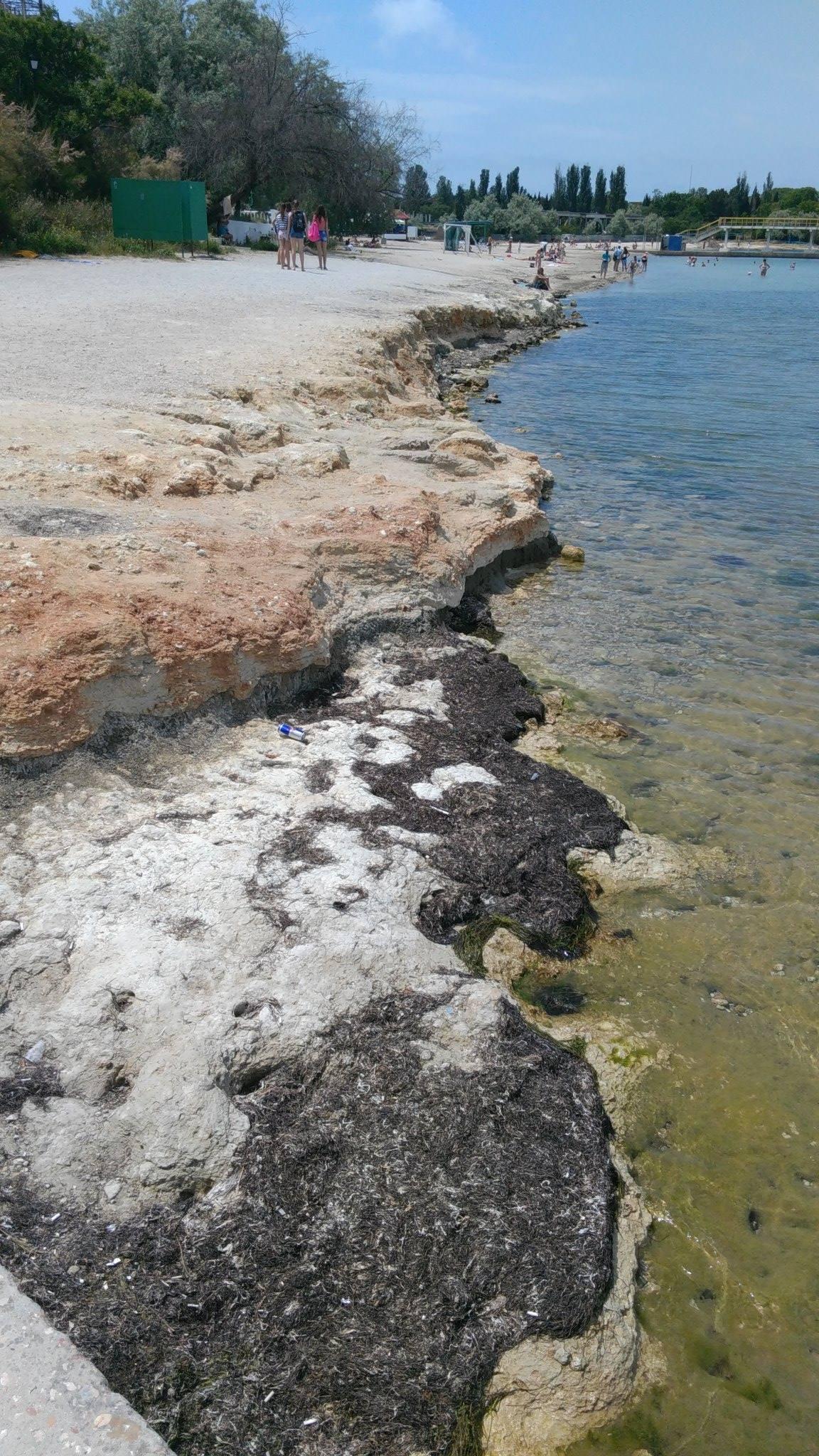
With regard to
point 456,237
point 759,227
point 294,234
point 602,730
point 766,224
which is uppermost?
point 766,224

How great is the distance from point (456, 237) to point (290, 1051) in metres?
59.3

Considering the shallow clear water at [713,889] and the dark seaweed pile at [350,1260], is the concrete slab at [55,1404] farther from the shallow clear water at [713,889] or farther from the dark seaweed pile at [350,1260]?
the shallow clear water at [713,889]

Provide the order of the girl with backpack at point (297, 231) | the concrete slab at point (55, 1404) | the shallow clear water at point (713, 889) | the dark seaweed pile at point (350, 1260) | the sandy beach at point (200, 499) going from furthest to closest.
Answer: the girl with backpack at point (297, 231) < the sandy beach at point (200, 499) < the shallow clear water at point (713, 889) < the dark seaweed pile at point (350, 1260) < the concrete slab at point (55, 1404)

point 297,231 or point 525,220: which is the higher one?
point 525,220

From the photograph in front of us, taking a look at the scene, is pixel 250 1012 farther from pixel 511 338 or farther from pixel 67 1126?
pixel 511 338

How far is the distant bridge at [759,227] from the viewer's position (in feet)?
331

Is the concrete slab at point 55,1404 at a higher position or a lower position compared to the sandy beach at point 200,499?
lower

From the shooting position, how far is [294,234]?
2444 centimetres

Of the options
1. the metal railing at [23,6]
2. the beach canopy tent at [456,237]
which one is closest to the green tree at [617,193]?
the beach canopy tent at [456,237]

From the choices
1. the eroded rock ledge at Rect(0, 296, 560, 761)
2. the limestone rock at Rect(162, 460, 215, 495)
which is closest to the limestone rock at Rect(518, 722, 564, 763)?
the eroded rock ledge at Rect(0, 296, 560, 761)

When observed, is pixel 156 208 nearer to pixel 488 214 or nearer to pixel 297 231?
pixel 297 231

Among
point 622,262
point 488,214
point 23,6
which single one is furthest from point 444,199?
point 23,6


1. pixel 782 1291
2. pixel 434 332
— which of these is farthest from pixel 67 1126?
pixel 434 332

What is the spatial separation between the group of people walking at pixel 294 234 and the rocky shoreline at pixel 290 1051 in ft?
70.3
